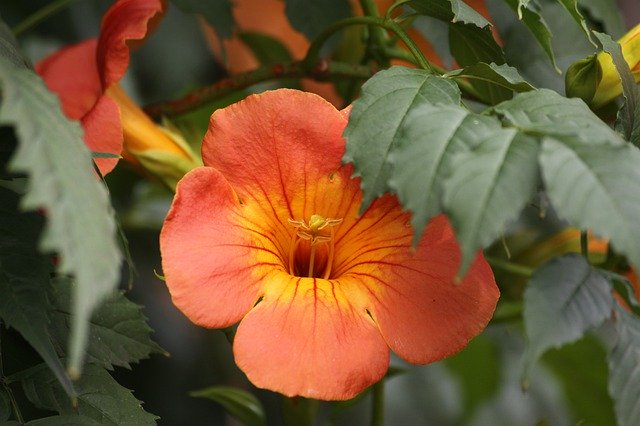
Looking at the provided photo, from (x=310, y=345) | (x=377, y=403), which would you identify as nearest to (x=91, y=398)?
(x=310, y=345)

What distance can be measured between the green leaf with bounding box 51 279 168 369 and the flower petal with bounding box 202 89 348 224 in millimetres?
110

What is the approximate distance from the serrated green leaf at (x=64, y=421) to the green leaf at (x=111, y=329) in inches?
2.0

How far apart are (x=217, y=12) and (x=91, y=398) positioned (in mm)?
379

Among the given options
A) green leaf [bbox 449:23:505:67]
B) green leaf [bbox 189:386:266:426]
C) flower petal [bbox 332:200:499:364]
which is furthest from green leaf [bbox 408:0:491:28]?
green leaf [bbox 189:386:266:426]

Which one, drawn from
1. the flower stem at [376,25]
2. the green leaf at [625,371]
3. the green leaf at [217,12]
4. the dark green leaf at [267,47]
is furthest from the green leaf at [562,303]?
the dark green leaf at [267,47]

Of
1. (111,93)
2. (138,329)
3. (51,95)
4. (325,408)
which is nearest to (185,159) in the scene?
(111,93)

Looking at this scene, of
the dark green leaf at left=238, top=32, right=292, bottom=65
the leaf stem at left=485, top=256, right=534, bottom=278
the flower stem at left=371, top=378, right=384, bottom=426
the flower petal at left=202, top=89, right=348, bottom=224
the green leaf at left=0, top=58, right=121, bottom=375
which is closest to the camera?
the green leaf at left=0, top=58, right=121, bottom=375

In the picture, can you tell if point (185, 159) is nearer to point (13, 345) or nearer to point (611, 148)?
point (13, 345)

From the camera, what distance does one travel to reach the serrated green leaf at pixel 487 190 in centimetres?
41

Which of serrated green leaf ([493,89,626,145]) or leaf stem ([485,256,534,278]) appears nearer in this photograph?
serrated green leaf ([493,89,626,145])

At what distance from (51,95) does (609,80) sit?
0.39 meters

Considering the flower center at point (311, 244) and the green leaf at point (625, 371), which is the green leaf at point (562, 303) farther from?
the flower center at point (311, 244)

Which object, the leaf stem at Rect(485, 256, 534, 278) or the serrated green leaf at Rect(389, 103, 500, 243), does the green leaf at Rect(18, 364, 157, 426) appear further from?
the leaf stem at Rect(485, 256, 534, 278)

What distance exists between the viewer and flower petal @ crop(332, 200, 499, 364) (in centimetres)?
54
